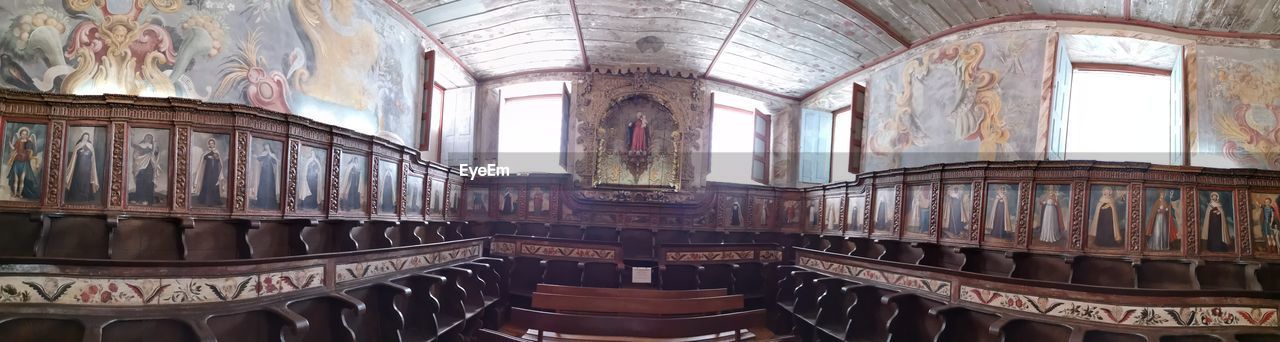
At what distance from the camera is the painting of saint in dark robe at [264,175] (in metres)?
6.20

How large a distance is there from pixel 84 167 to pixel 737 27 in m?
10.1

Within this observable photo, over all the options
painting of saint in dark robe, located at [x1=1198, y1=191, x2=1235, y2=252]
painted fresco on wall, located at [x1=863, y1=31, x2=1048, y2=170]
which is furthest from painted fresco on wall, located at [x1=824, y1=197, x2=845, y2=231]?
painting of saint in dark robe, located at [x1=1198, y1=191, x2=1235, y2=252]

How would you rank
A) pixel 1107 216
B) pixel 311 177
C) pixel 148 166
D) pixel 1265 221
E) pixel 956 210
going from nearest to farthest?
1. pixel 148 166
2. pixel 1265 221
3. pixel 1107 216
4. pixel 311 177
5. pixel 956 210

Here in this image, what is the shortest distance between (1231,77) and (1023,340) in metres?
6.90

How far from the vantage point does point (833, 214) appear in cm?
1158

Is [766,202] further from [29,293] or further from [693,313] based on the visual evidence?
[29,293]

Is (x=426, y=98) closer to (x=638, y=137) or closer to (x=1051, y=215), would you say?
(x=638, y=137)

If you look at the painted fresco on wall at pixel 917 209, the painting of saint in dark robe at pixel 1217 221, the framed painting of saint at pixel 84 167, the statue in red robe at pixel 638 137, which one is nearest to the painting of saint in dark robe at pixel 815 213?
the painted fresco on wall at pixel 917 209

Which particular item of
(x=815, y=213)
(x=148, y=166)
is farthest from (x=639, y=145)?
(x=148, y=166)

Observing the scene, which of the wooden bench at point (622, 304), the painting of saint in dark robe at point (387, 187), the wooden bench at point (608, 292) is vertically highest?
the painting of saint in dark robe at point (387, 187)

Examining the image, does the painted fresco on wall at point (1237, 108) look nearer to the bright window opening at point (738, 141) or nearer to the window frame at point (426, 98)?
the bright window opening at point (738, 141)

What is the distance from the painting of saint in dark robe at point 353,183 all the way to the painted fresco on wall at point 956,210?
30.5 feet

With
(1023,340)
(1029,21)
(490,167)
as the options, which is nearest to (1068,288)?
(1023,340)

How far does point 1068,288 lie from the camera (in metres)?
4.64
